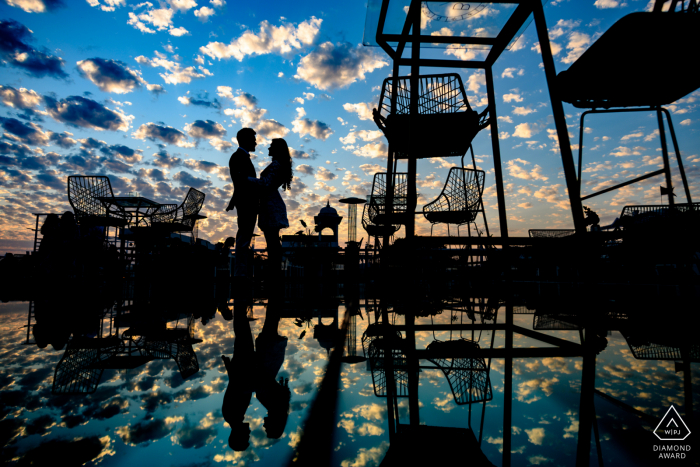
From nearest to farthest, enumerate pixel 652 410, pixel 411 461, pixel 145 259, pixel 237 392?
pixel 411 461 < pixel 652 410 < pixel 237 392 < pixel 145 259

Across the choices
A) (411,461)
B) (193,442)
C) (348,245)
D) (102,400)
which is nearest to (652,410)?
(411,461)

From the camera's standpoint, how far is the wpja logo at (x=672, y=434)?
0.59 meters

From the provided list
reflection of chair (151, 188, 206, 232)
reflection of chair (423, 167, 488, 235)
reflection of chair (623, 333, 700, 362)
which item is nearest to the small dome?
reflection of chair (151, 188, 206, 232)

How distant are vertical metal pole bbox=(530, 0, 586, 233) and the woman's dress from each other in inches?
117

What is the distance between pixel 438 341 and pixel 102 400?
141cm

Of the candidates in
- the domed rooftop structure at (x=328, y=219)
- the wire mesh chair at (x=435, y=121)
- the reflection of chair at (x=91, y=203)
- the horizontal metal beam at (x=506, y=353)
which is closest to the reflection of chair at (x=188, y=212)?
the reflection of chair at (x=91, y=203)

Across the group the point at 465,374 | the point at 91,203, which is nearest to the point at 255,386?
the point at 465,374

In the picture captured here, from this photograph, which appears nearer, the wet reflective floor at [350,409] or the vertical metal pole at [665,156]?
the wet reflective floor at [350,409]

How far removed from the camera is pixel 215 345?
166 centimetres

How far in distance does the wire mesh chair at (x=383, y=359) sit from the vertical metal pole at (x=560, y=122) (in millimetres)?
1063

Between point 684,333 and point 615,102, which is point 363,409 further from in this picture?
point 615,102

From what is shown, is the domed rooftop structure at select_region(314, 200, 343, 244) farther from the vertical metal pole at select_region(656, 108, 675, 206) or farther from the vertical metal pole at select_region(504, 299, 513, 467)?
the vertical metal pole at select_region(504, 299, 513, 467)

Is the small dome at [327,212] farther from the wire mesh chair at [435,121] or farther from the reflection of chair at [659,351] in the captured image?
the reflection of chair at [659,351]

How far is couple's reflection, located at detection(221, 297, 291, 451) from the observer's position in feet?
2.29
